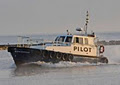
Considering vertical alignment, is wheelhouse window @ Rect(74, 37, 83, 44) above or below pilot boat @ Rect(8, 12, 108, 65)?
above

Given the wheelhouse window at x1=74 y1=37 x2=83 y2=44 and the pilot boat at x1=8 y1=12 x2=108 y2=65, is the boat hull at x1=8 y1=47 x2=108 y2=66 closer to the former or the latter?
the pilot boat at x1=8 y1=12 x2=108 y2=65

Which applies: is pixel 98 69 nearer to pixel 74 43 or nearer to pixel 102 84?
pixel 74 43

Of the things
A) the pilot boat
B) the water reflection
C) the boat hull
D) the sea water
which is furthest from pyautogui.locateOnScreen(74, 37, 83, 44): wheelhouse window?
the water reflection

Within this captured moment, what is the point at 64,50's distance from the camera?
119ft

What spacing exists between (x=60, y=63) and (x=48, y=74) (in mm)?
5071

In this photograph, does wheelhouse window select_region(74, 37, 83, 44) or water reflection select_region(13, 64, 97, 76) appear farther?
wheelhouse window select_region(74, 37, 83, 44)

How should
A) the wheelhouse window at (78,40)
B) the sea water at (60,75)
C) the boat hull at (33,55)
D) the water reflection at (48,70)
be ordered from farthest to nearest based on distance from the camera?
1. the wheelhouse window at (78,40)
2. the boat hull at (33,55)
3. the water reflection at (48,70)
4. the sea water at (60,75)

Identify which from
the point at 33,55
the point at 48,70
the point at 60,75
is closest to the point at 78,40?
the point at 33,55

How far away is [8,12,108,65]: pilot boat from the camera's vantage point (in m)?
35.3

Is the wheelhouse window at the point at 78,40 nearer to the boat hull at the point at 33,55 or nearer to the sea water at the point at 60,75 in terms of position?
the boat hull at the point at 33,55

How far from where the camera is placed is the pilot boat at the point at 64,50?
3528cm

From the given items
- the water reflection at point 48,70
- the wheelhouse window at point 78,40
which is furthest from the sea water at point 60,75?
the wheelhouse window at point 78,40

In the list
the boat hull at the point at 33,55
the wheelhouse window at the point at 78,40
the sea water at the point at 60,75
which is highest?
the wheelhouse window at the point at 78,40

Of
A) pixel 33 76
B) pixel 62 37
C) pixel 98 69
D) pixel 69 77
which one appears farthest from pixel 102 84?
pixel 62 37
